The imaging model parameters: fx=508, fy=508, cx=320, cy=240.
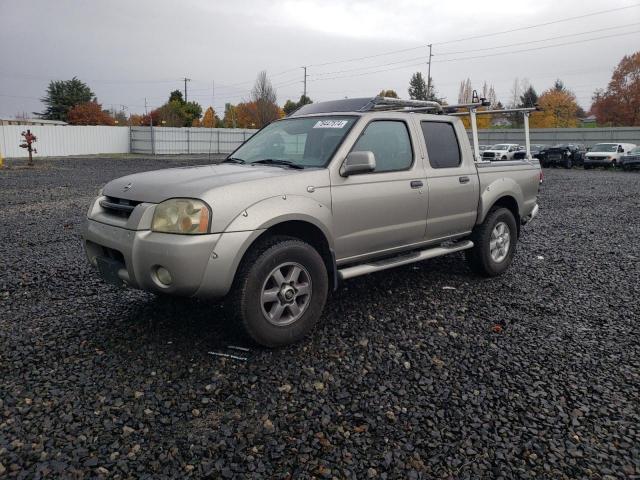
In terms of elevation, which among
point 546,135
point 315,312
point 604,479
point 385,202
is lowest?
point 604,479

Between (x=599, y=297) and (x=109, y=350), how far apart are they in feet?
15.3

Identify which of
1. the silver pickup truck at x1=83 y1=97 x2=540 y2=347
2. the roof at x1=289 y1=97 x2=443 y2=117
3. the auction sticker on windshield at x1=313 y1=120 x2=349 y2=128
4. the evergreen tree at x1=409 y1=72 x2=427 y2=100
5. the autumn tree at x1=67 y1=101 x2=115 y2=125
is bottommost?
the silver pickup truck at x1=83 y1=97 x2=540 y2=347

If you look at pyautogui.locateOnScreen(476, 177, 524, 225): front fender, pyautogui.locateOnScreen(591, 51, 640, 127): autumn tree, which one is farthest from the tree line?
pyautogui.locateOnScreen(476, 177, 524, 225): front fender

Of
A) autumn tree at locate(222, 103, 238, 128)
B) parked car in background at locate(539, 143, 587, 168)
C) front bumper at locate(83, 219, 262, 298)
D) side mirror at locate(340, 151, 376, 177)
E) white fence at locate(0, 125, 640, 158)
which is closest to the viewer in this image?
front bumper at locate(83, 219, 262, 298)

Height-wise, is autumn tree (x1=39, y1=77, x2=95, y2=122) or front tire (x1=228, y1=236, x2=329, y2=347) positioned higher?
autumn tree (x1=39, y1=77, x2=95, y2=122)

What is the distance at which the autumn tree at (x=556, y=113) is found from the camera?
197 feet

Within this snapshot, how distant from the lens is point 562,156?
31312 millimetres

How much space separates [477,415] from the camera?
2936 mm

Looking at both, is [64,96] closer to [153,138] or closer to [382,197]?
[153,138]

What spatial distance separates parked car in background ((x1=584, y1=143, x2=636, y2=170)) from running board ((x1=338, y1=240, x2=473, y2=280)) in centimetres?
2858

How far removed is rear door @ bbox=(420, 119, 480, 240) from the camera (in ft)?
16.3

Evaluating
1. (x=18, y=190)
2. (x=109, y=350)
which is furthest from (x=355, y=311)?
(x=18, y=190)

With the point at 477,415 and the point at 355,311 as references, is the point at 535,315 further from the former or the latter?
the point at 477,415

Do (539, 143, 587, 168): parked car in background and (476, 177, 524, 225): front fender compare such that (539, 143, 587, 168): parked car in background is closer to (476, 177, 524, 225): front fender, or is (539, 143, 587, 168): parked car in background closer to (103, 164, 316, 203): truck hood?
(476, 177, 524, 225): front fender
